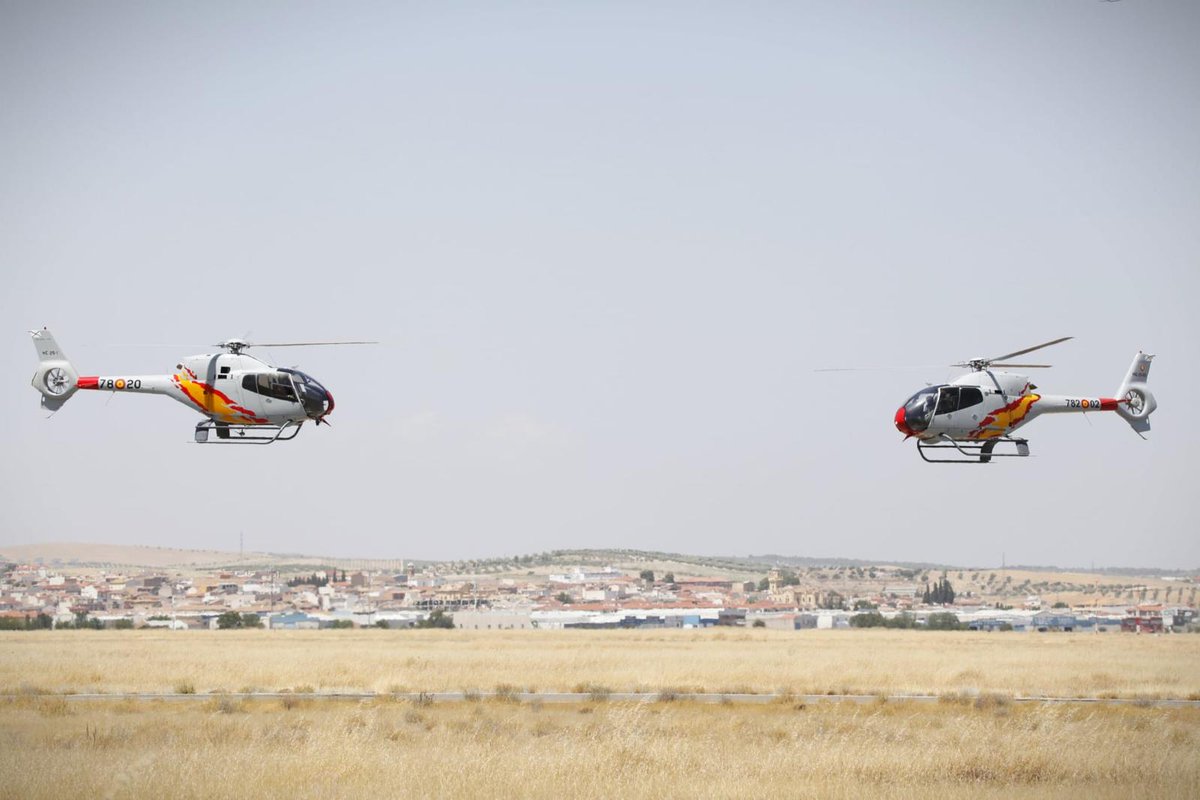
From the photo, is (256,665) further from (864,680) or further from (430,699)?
(864,680)

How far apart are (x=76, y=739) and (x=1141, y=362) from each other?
32.4m

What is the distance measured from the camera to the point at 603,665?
59438 millimetres

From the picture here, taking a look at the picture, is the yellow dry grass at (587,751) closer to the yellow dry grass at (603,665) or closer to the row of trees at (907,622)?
the yellow dry grass at (603,665)

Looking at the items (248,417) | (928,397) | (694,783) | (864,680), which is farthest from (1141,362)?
(248,417)

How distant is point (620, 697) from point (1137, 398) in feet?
63.2

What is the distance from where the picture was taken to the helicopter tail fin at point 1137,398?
40.2 meters

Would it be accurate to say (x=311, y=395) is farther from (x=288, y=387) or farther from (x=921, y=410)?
(x=921, y=410)

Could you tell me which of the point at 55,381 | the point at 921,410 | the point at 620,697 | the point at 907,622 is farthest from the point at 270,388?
the point at 907,622

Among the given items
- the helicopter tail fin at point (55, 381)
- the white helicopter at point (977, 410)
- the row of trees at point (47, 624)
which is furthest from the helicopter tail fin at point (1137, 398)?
the row of trees at point (47, 624)

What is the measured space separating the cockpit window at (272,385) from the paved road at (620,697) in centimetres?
1189

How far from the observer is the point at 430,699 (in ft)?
136

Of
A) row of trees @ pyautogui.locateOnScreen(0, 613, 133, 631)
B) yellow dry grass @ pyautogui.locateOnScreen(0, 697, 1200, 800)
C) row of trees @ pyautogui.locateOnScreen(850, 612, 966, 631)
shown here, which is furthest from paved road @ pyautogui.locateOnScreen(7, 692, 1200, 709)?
row of trees @ pyautogui.locateOnScreen(850, 612, 966, 631)

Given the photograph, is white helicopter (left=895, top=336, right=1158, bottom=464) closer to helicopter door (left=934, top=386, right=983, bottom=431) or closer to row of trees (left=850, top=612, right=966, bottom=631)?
helicopter door (left=934, top=386, right=983, bottom=431)

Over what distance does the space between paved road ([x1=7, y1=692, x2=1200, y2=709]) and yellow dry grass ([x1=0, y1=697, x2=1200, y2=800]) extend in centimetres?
157
